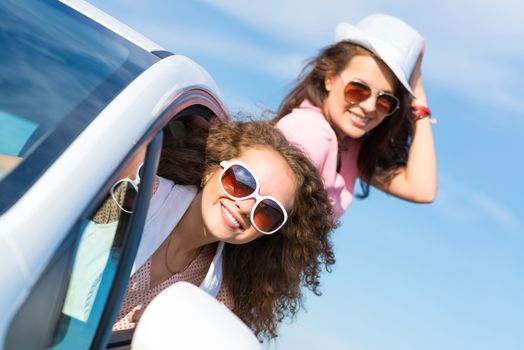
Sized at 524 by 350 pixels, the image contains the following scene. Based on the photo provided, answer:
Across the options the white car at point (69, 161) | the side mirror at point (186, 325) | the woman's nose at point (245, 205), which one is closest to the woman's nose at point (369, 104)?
the woman's nose at point (245, 205)

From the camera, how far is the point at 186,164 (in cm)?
258

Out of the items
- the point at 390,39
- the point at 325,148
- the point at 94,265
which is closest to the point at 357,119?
the point at 325,148

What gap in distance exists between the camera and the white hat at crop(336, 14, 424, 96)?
3664mm

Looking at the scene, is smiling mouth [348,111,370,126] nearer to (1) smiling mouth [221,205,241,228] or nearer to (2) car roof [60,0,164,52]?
(1) smiling mouth [221,205,241,228]

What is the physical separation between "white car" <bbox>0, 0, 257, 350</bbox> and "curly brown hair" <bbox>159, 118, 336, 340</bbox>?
464 millimetres

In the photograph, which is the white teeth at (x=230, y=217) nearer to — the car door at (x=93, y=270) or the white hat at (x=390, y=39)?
the car door at (x=93, y=270)

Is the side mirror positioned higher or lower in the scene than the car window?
lower

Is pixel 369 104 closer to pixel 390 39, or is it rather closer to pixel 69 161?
pixel 390 39

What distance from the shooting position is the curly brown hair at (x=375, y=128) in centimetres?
377

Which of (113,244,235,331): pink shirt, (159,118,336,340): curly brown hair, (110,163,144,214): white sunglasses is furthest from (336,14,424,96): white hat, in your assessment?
(110,163,144,214): white sunglasses

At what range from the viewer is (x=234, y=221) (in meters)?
2.50

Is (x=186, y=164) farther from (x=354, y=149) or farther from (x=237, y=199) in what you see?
(x=354, y=149)

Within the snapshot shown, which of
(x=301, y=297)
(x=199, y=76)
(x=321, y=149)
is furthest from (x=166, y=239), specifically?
(x=321, y=149)

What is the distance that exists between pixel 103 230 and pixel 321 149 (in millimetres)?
1780
